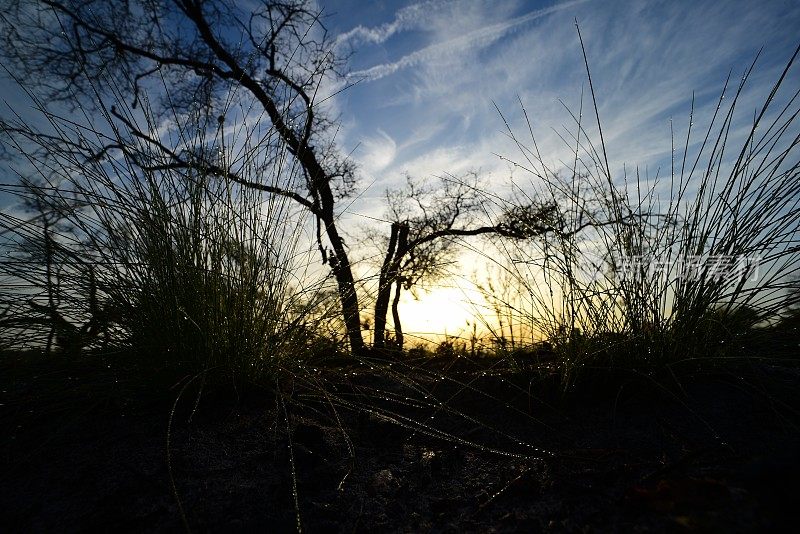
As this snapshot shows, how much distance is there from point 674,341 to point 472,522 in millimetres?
1023

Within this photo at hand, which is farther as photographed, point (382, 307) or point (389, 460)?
point (382, 307)

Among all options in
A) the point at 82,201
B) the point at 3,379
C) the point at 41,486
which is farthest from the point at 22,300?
the point at 41,486

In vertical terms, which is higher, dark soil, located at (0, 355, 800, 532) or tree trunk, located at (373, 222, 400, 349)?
tree trunk, located at (373, 222, 400, 349)

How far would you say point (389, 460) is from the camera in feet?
3.47

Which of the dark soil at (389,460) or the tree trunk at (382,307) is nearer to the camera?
the dark soil at (389,460)

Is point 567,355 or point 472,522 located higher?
point 567,355

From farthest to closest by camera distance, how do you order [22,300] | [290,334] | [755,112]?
[290,334]
[755,112]
[22,300]

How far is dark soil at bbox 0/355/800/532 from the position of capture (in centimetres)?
69

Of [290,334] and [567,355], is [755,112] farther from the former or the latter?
[290,334]

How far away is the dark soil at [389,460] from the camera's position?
2.26 ft

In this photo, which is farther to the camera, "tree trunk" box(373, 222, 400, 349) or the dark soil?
"tree trunk" box(373, 222, 400, 349)

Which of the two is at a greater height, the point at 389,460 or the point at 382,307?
the point at 382,307

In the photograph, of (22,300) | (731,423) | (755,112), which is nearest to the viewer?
(731,423)

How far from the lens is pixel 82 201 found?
145cm
